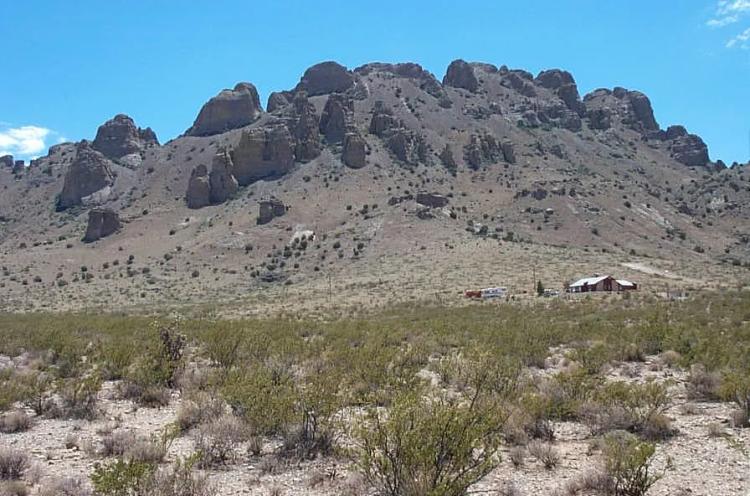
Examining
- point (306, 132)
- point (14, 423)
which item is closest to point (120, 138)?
point (306, 132)

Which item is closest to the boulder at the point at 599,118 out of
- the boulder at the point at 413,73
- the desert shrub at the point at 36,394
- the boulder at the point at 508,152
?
the boulder at the point at 413,73

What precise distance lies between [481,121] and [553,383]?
123550mm

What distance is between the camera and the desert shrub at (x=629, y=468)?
7324 mm

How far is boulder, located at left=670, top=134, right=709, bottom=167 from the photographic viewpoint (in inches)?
5443

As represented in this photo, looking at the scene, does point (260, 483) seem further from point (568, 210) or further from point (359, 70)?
point (359, 70)

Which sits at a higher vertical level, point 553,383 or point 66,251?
point 66,251

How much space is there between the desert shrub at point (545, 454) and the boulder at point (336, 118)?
102 meters

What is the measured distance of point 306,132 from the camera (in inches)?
4277

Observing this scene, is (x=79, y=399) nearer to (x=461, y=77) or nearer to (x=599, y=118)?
(x=461, y=77)

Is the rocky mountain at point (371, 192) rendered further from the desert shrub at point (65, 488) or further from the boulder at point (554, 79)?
the desert shrub at point (65, 488)

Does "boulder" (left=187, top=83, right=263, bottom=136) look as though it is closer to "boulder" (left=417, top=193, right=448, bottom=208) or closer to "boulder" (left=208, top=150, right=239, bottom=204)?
"boulder" (left=208, top=150, right=239, bottom=204)

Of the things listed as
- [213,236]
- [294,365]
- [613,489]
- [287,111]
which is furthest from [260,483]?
[287,111]

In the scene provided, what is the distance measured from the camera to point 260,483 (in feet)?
27.9

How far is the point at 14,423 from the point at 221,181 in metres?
94.2
